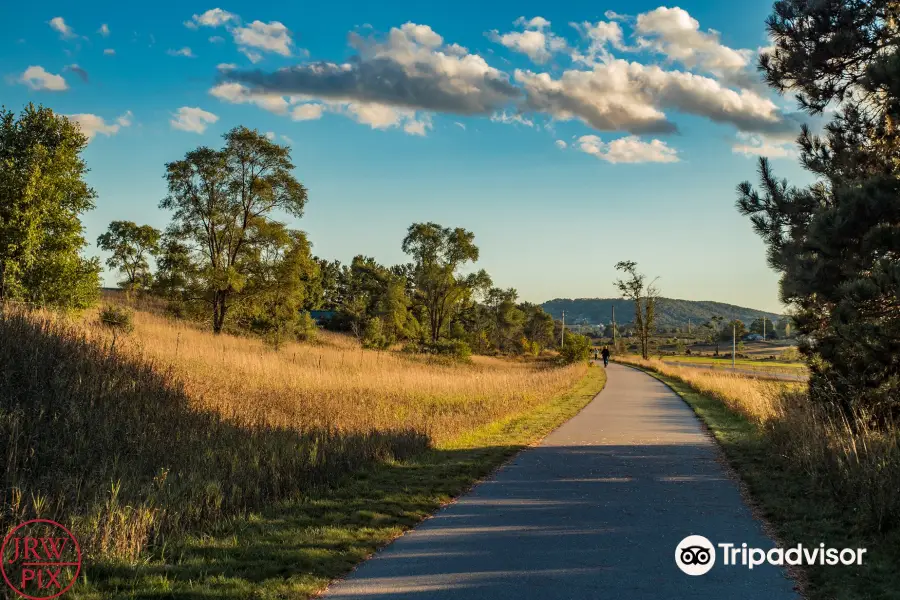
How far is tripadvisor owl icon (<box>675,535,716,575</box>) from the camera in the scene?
555cm

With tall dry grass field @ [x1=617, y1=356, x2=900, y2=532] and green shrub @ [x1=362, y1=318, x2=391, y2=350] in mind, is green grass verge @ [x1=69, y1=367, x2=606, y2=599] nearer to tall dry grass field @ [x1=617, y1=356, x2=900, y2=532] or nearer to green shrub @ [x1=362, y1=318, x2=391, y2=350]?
tall dry grass field @ [x1=617, y1=356, x2=900, y2=532]

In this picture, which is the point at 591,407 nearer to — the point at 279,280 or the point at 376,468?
the point at 376,468

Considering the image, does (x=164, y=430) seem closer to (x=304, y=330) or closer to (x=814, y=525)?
(x=814, y=525)

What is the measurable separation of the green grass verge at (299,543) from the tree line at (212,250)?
10.3 meters

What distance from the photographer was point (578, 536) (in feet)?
21.0

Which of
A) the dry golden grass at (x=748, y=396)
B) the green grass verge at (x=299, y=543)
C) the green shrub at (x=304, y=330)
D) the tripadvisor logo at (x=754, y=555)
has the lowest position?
the green grass verge at (x=299, y=543)

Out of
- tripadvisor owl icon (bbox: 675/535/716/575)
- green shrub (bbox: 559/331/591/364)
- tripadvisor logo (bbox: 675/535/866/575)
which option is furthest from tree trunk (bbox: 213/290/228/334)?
tripadvisor logo (bbox: 675/535/866/575)

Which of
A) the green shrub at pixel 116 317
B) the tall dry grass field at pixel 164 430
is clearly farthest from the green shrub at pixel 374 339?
the tall dry grass field at pixel 164 430

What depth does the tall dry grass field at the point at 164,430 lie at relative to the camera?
6711mm

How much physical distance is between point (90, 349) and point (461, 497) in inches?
343

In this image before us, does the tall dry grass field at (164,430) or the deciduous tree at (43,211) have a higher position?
the deciduous tree at (43,211)

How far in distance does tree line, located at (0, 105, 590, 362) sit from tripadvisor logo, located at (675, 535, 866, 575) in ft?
46.8

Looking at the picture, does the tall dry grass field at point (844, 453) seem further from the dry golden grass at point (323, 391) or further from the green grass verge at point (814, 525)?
the dry golden grass at point (323, 391)

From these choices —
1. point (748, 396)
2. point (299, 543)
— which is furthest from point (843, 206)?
point (748, 396)
